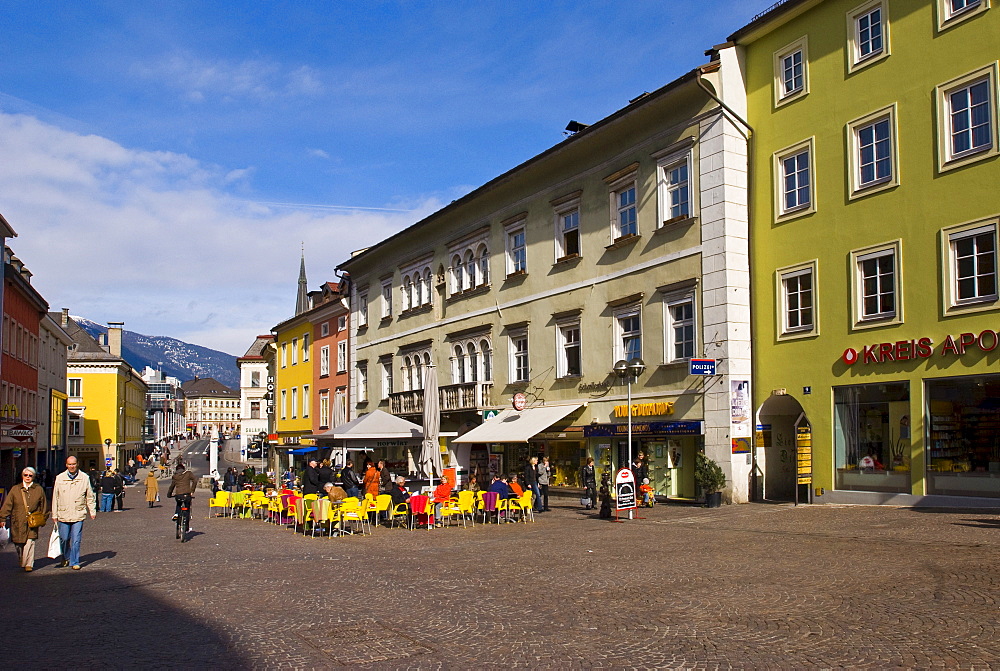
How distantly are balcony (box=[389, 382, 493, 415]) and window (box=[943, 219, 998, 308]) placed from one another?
56.8ft

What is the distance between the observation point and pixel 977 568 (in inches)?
468

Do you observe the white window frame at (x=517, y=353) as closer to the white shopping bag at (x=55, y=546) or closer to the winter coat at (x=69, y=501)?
the winter coat at (x=69, y=501)

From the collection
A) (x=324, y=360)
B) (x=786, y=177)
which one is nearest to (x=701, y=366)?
(x=786, y=177)

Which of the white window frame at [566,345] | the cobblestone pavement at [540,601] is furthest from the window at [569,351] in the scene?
the cobblestone pavement at [540,601]

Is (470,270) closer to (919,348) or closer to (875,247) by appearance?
(875,247)

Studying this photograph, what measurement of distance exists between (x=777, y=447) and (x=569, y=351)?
8330 millimetres

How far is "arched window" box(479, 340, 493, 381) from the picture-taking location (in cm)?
3572

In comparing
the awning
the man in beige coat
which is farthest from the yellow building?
the man in beige coat

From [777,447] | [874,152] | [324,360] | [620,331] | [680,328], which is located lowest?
[777,447]

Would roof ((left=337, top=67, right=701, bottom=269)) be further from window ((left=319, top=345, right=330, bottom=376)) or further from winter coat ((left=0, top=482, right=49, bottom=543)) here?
winter coat ((left=0, top=482, right=49, bottom=543))

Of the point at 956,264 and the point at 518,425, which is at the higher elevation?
the point at 956,264

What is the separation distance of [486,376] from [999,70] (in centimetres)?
2128

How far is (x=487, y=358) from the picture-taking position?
36.1 m

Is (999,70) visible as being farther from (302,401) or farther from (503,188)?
(302,401)
